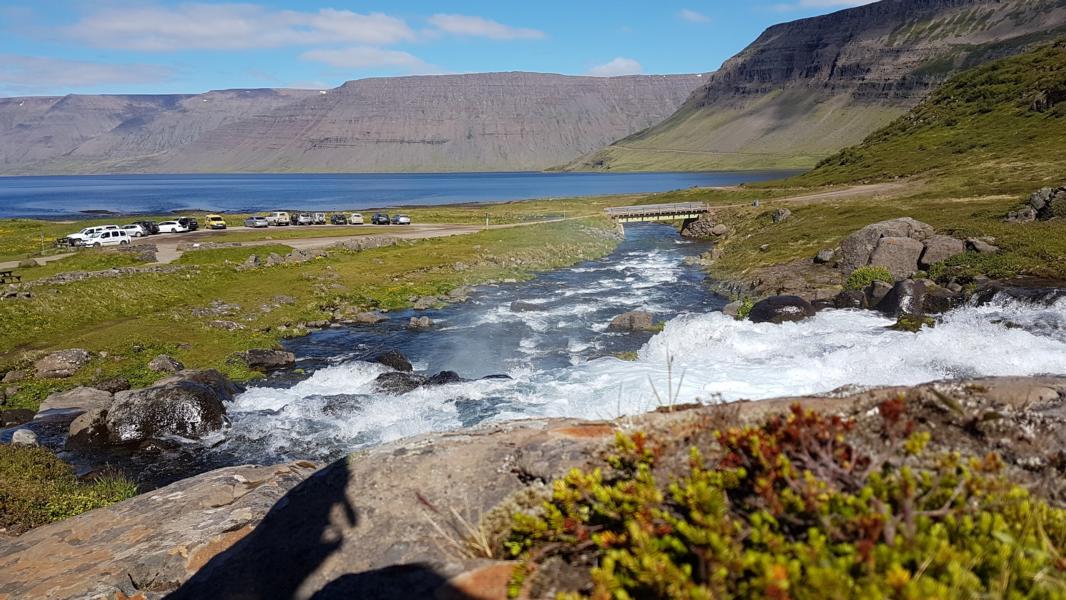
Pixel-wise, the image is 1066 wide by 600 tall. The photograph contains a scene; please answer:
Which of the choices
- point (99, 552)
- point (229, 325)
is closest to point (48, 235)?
point (229, 325)

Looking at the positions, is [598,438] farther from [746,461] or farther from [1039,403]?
[1039,403]

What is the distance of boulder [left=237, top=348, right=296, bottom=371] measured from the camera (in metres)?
26.8

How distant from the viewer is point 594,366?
23484 millimetres

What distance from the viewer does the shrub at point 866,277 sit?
30.7 metres

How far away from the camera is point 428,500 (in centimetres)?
607

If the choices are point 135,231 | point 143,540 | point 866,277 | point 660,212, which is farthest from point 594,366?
point 135,231

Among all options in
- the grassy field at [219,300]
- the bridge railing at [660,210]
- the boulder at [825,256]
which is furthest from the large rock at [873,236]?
the bridge railing at [660,210]

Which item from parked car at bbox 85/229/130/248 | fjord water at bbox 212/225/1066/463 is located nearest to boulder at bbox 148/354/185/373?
fjord water at bbox 212/225/1066/463

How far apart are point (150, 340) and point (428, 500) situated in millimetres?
28486

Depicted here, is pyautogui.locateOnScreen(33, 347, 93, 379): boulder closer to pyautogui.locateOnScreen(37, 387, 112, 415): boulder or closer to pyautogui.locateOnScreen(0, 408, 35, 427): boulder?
pyautogui.locateOnScreen(37, 387, 112, 415): boulder

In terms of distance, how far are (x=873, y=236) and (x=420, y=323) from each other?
27619mm

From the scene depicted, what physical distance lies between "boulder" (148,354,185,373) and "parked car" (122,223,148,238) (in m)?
54.6

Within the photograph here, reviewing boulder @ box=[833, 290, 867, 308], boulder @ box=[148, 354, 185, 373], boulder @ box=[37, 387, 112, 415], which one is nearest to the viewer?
boulder @ box=[37, 387, 112, 415]

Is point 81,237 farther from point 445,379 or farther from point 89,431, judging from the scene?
point 445,379
